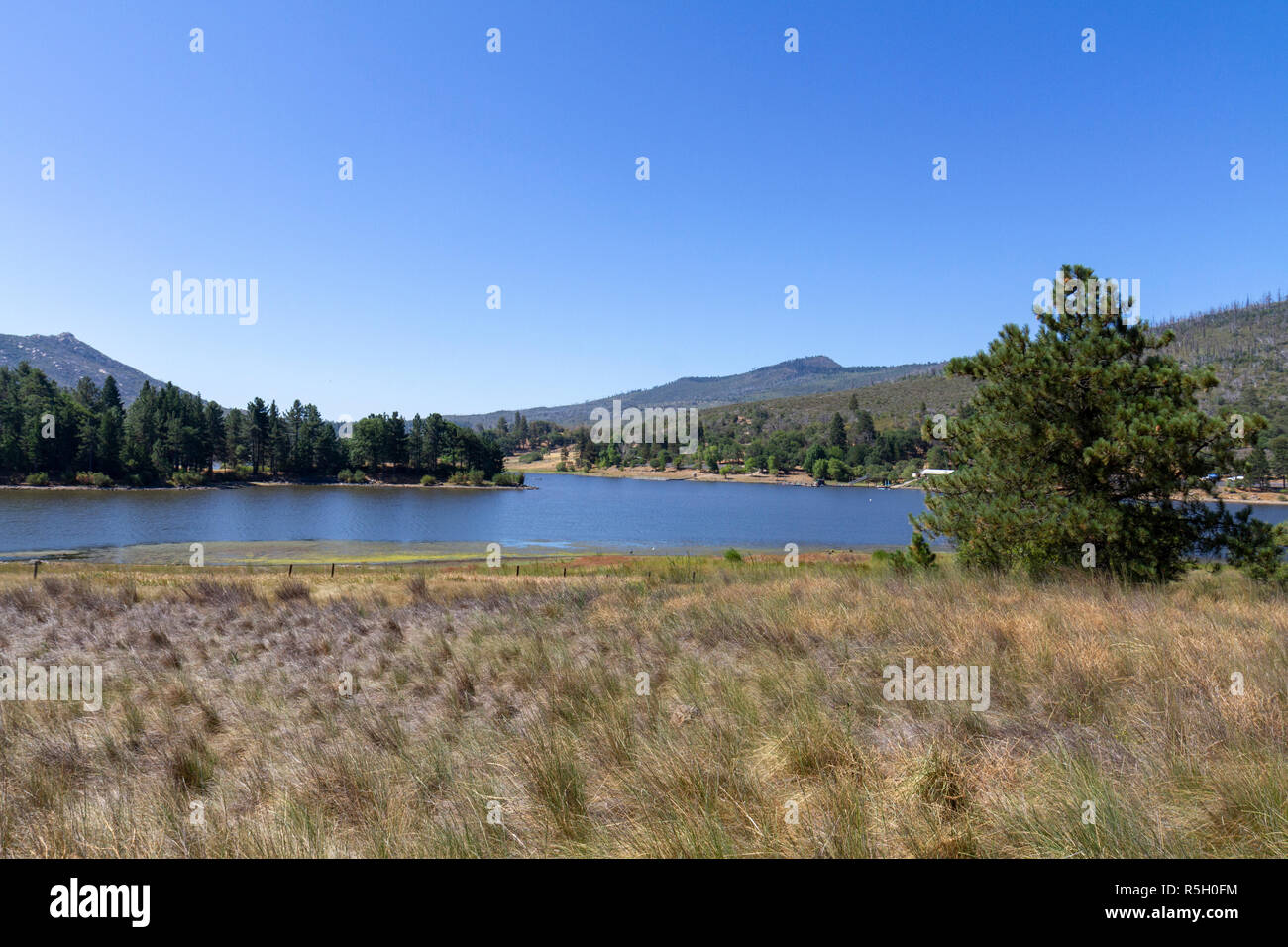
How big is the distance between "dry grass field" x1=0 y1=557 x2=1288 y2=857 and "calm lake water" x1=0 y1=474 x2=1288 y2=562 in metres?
45.1

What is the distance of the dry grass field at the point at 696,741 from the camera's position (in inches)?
127

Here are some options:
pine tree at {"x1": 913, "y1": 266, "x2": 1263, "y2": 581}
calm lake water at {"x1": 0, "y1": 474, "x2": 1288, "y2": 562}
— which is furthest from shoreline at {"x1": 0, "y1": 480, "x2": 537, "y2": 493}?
pine tree at {"x1": 913, "y1": 266, "x2": 1263, "y2": 581}

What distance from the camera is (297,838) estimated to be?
3406 millimetres

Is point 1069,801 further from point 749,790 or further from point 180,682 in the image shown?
point 180,682

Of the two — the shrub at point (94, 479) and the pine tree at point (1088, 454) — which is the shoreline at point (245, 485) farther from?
the pine tree at point (1088, 454)

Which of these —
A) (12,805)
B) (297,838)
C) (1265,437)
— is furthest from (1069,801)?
(1265,437)

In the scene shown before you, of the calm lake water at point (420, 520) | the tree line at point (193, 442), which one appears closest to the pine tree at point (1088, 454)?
the calm lake water at point (420, 520)

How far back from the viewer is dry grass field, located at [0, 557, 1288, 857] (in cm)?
324

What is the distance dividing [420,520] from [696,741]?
8063 centimetres

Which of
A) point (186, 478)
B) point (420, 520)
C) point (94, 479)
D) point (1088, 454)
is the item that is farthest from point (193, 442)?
point (1088, 454)

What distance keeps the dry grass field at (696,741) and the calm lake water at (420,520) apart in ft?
148

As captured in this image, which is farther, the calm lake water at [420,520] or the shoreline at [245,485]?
the shoreline at [245,485]

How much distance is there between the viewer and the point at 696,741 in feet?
14.5

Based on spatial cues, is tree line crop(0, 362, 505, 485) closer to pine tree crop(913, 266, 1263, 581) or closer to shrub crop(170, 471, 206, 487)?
shrub crop(170, 471, 206, 487)
